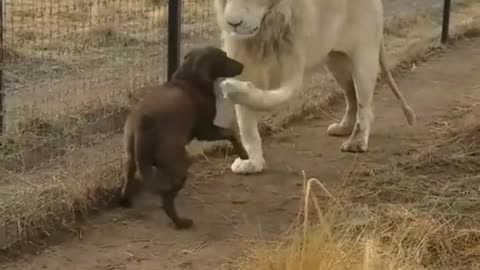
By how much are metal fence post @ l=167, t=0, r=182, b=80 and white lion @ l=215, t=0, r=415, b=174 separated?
0.91 meters

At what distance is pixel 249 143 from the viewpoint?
6.90 meters

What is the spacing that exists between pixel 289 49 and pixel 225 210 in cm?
106

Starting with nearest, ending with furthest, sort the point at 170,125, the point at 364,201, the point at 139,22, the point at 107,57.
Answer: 1. the point at 170,125
2. the point at 364,201
3. the point at 107,57
4. the point at 139,22

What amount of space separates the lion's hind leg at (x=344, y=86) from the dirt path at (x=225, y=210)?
4.5 inches

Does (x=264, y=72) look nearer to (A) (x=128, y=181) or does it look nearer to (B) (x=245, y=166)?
(B) (x=245, y=166)

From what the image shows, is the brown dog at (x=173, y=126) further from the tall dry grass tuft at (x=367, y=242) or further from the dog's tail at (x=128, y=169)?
the tall dry grass tuft at (x=367, y=242)

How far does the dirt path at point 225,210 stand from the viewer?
5.27m

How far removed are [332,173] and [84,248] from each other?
2181 mm

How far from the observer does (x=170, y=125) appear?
18.5ft

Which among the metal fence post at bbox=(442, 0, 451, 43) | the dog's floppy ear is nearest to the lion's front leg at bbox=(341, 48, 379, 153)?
the dog's floppy ear

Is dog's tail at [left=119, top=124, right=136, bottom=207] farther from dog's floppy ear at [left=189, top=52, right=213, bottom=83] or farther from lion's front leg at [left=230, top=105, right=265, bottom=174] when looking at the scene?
lion's front leg at [left=230, top=105, right=265, bottom=174]

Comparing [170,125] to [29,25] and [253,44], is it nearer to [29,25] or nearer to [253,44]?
[253,44]

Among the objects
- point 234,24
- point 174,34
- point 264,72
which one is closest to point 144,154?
point 234,24

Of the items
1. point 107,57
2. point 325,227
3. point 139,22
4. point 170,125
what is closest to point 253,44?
point 170,125
